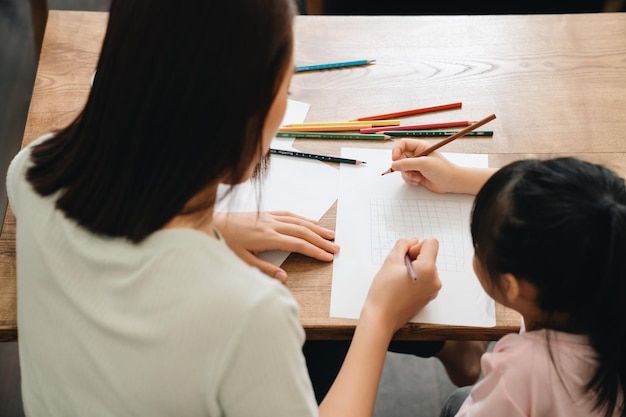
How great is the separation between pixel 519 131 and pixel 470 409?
49 centimetres

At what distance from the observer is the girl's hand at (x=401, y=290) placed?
3.02ft

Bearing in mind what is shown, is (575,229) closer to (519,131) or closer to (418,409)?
(519,131)

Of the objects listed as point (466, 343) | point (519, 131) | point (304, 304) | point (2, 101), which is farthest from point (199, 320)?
point (2, 101)

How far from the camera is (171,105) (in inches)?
26.5

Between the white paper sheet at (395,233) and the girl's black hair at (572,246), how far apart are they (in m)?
0.11

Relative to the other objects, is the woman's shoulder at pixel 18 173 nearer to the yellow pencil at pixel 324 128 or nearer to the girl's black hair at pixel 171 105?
the girl's black hair at pixel 171 105

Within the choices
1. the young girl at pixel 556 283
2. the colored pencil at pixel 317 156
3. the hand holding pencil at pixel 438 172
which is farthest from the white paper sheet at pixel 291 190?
the young girl at pixel 556 283

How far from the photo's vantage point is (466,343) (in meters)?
1.60

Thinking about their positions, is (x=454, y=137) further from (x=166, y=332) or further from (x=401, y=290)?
(x=166, y=332)

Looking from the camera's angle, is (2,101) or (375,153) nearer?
(375,153)

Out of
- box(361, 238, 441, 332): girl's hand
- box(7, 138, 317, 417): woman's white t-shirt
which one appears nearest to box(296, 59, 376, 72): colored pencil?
box(361, 238, 441, 332): girl's hand

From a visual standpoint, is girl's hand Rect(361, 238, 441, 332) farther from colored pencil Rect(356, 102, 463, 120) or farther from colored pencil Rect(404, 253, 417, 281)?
colored pencil Rect(356, 102, 463, 120)

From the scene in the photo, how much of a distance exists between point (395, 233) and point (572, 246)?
31 centimetres

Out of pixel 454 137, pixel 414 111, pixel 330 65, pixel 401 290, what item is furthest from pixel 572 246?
pixel 330 65
